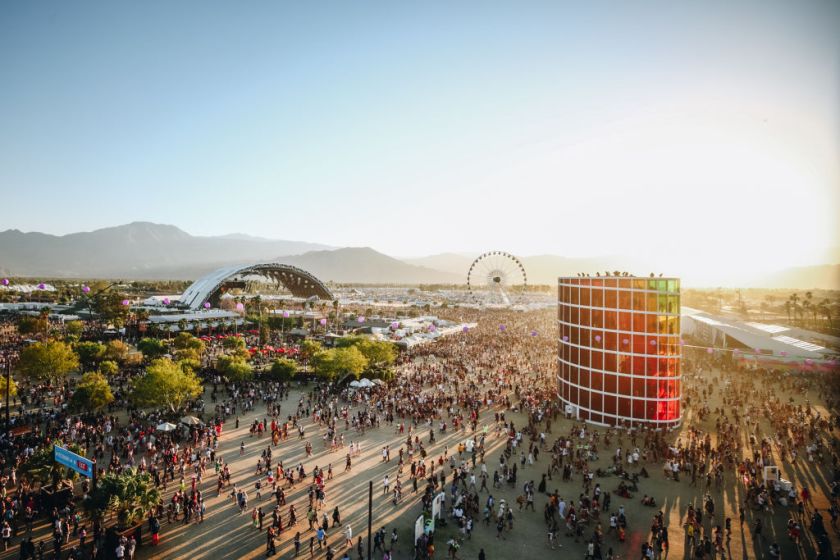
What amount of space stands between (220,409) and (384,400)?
10784 millimetres

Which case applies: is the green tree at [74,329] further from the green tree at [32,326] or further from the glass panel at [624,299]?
the glass panel at [624,299]

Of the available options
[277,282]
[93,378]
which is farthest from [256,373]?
[277,282]

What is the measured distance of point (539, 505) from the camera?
59.0 ft

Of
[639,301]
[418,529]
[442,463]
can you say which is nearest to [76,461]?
[418,529]

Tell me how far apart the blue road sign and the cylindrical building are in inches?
1004

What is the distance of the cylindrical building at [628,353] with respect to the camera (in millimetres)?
25953

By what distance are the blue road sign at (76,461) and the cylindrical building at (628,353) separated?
83.7 feet

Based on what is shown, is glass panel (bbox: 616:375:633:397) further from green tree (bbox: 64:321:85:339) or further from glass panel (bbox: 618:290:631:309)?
green tree (bbox: 64:321:85:339)

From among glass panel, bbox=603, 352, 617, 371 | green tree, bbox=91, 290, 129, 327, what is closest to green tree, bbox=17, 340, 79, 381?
green tree, bbox=91, 290, 129, 327

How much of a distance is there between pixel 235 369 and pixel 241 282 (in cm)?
6707

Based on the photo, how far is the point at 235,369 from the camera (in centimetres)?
3331

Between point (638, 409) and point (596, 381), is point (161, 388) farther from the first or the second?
point (638, 409)

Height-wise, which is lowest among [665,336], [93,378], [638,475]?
[638,475]

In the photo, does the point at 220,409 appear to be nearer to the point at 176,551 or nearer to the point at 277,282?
the point at 176,551
